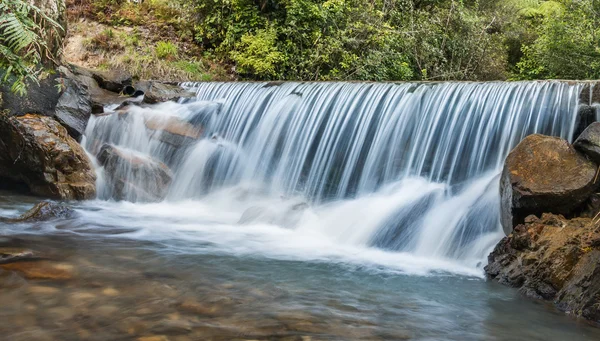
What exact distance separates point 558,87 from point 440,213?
2.18m

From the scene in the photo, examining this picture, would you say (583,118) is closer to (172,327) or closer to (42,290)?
(172,327)

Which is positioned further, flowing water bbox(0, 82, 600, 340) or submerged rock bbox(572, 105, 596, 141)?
submerged rock bbox(572, 105, 596, 141)

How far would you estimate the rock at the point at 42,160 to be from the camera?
24.9 feet

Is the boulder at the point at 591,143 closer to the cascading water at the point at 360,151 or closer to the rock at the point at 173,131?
the cascading water at the point at 360,151

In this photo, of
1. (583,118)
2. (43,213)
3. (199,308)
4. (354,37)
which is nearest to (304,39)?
(354,37)

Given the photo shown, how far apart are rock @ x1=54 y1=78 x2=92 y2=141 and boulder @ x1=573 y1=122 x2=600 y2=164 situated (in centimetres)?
733

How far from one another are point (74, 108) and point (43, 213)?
3.37 m

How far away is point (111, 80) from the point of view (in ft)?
35.1

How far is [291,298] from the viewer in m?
3.87

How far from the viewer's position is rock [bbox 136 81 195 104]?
10062mm

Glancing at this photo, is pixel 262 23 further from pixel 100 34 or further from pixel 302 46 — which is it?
pixel 100 34

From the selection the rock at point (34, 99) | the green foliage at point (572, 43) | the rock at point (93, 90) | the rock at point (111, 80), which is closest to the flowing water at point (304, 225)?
the rock at point (93, 90)

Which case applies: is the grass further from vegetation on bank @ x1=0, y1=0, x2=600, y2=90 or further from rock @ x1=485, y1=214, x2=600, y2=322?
rock @ x1=485, y1=214, x2=600, y2=322

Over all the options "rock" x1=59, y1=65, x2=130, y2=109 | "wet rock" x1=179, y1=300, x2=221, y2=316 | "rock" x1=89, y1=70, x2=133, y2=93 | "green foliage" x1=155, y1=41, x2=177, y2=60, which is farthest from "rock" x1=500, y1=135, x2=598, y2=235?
"green foliage" x1=155, y1=41, x2=177, y2=60
